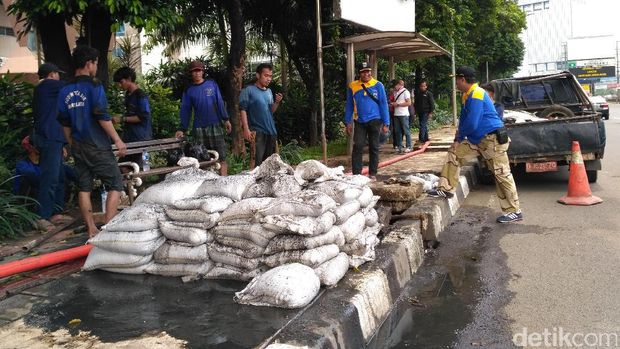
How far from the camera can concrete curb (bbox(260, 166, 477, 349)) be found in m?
2.89

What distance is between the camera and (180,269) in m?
4.02

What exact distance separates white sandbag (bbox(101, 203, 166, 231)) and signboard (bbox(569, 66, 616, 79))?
252 ft

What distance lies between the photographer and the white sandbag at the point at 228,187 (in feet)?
13.9

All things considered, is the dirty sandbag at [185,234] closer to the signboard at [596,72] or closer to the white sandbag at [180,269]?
the white sandbag at [180,269]

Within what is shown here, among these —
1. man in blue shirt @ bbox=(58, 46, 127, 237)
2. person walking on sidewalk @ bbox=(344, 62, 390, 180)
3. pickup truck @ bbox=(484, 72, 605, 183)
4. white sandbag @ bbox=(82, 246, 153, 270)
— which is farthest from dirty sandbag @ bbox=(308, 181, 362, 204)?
pickup truck @ bbox=(484, 72, 605, 183)

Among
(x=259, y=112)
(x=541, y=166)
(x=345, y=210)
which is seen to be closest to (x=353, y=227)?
(x=345, y=210)

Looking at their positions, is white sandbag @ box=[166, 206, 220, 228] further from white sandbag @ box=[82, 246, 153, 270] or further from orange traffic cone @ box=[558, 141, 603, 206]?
orange traffic cone @ box=[558, 141, 603, 206]

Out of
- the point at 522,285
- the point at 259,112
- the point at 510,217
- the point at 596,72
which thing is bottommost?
the point at 522,285

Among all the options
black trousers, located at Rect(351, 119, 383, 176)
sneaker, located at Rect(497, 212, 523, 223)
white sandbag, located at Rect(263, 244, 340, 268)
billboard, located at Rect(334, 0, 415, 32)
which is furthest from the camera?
billboard, located at Rect(334, 0, 415, 32)

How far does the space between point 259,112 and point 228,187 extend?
9.55 ft

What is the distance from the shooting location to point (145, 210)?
4.18 m

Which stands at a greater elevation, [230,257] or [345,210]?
[345,210]

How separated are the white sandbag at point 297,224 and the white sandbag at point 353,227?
0.29m

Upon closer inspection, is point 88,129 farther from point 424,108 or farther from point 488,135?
point 424,108
